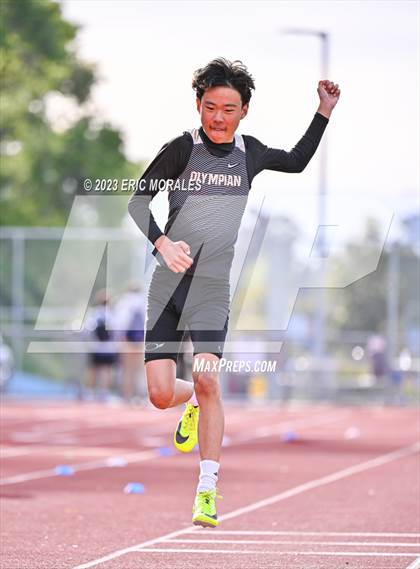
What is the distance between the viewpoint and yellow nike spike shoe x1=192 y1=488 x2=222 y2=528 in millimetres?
7840

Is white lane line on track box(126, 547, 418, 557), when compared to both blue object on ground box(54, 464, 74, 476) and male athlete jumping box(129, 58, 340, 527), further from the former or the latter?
blue object on ground box(54, 464, 74, 476)

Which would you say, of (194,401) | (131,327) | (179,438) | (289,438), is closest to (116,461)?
(289,438)

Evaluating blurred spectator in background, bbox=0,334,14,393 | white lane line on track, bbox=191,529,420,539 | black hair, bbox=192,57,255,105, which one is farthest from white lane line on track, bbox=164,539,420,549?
blurred spectator in background, bbox=0,334,14,393

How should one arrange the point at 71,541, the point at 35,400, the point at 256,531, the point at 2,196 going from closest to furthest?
the point at 71,541 < the point at 256,531 < the point at 35,400 < the point at 2,196

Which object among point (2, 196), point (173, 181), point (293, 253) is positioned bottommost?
point (173, 181)

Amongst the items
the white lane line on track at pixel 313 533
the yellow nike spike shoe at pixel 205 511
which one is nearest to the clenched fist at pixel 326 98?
the yellow nike spike shoe at pixel 205 511

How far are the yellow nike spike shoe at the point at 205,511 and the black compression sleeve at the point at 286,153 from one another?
1595 mm

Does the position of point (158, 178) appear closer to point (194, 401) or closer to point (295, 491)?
point (194, 401)

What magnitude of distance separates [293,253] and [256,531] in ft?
72.6

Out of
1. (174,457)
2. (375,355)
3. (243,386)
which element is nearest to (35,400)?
(243,386)

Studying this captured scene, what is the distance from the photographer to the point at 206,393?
26.7 feet

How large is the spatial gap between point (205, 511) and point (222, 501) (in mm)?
4201

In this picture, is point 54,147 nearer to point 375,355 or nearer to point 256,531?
point 375,355

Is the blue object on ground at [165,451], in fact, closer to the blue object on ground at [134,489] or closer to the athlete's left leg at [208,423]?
the blue object on ground at [134,489]
